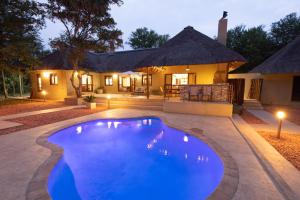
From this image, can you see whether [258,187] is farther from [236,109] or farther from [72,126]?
[236,109]

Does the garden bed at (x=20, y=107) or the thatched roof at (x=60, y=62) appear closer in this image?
the garden bed at (x=20, y=107)

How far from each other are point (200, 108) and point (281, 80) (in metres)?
9.73

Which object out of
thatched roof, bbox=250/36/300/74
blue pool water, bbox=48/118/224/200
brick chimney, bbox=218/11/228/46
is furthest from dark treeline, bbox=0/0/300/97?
thatched roof, bbox=250/36/300/74

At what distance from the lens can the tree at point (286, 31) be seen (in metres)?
21.3

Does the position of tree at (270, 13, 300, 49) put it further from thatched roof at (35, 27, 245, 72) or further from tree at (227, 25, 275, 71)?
thatched roof at (35, 27, 245, 72)

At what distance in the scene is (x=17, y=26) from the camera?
13.1 metres

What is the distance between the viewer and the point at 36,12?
1330cm

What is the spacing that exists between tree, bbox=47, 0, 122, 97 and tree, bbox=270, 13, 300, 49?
22535 millimetres

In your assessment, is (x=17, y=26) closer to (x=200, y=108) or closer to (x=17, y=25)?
(x=17, y=25)

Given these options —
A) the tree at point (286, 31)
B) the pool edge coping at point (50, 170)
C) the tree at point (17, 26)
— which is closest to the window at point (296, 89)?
the tree at point (286, 31)

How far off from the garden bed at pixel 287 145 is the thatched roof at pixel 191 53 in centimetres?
533

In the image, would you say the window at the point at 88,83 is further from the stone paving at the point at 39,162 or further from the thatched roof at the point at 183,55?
the stone paving at the point at 39,162

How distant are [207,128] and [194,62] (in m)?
5.70

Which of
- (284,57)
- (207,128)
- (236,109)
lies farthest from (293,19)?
(207,128)
